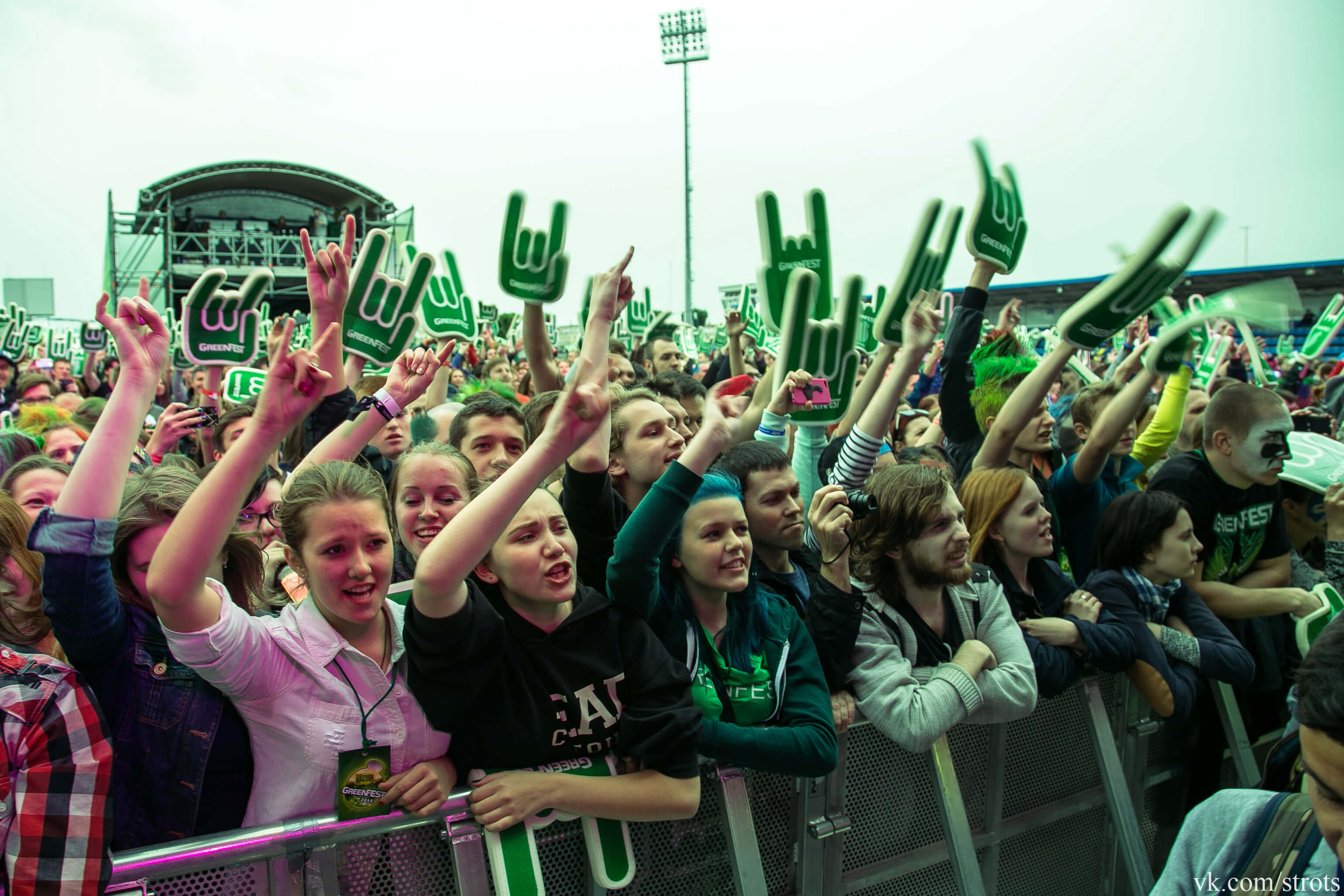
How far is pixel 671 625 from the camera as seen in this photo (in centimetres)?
210

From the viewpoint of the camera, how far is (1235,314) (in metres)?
3.31

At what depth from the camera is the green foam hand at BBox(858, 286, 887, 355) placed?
6.81m

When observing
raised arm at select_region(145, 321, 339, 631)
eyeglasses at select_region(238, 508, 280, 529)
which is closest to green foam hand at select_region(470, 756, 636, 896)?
raised arm at select_region(145, 321, 339, 631)

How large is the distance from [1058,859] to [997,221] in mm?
2389

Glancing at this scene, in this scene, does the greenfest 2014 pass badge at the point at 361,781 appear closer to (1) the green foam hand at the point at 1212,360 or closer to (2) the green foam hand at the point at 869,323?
(2) the green foam hand at the point at 869,323

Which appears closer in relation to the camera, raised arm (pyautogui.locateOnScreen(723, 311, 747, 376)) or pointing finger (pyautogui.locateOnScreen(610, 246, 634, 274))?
pointing finger (pyautogui.locateOnScreen(610, 246, 634, 274))

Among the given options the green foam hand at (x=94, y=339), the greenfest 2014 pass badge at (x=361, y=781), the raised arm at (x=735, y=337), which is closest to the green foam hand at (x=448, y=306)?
the raised arm at (x=735, y=337)

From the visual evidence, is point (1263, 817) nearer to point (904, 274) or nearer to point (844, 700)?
point (844, 700)

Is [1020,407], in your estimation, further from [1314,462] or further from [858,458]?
[1314,462]

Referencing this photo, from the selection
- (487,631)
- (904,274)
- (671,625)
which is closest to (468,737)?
(487,631)

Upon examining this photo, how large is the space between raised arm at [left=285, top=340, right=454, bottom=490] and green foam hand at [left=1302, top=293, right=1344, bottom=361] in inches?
359

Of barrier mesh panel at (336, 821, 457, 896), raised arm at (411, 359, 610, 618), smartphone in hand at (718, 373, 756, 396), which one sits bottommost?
barrier mesh panel at (336, 821, 457, 896)

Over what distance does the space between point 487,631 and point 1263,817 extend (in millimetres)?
1330

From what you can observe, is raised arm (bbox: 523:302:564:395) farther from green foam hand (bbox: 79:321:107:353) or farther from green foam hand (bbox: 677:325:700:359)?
green foam hand (bbox: 79:321:107:353)
